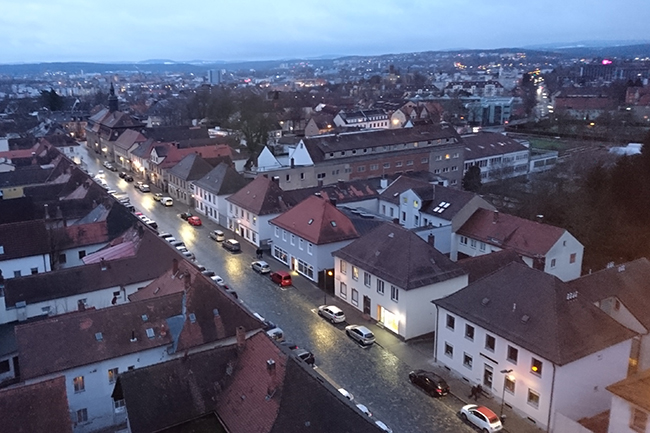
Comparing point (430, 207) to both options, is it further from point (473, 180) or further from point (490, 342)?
point (473, 180)

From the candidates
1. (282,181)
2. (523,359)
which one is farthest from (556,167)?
(523,359)

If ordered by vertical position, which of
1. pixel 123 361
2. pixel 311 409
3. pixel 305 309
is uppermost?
pixel 311 409

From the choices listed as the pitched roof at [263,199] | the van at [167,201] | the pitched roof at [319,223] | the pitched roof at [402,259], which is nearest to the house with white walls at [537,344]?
the pitched roof at [402,259]

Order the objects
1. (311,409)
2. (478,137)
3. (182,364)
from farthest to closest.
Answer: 1. (478,137)
2. (182,364)
3. (311,409)

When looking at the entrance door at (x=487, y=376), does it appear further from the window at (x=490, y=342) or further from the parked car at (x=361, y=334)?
the parked car at (x=361, y=334)

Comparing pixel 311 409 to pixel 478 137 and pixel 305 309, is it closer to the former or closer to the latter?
pixel 305 309

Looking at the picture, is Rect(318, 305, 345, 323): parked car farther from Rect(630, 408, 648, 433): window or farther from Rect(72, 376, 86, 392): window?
Rect(630, 408, 648, 433): window
